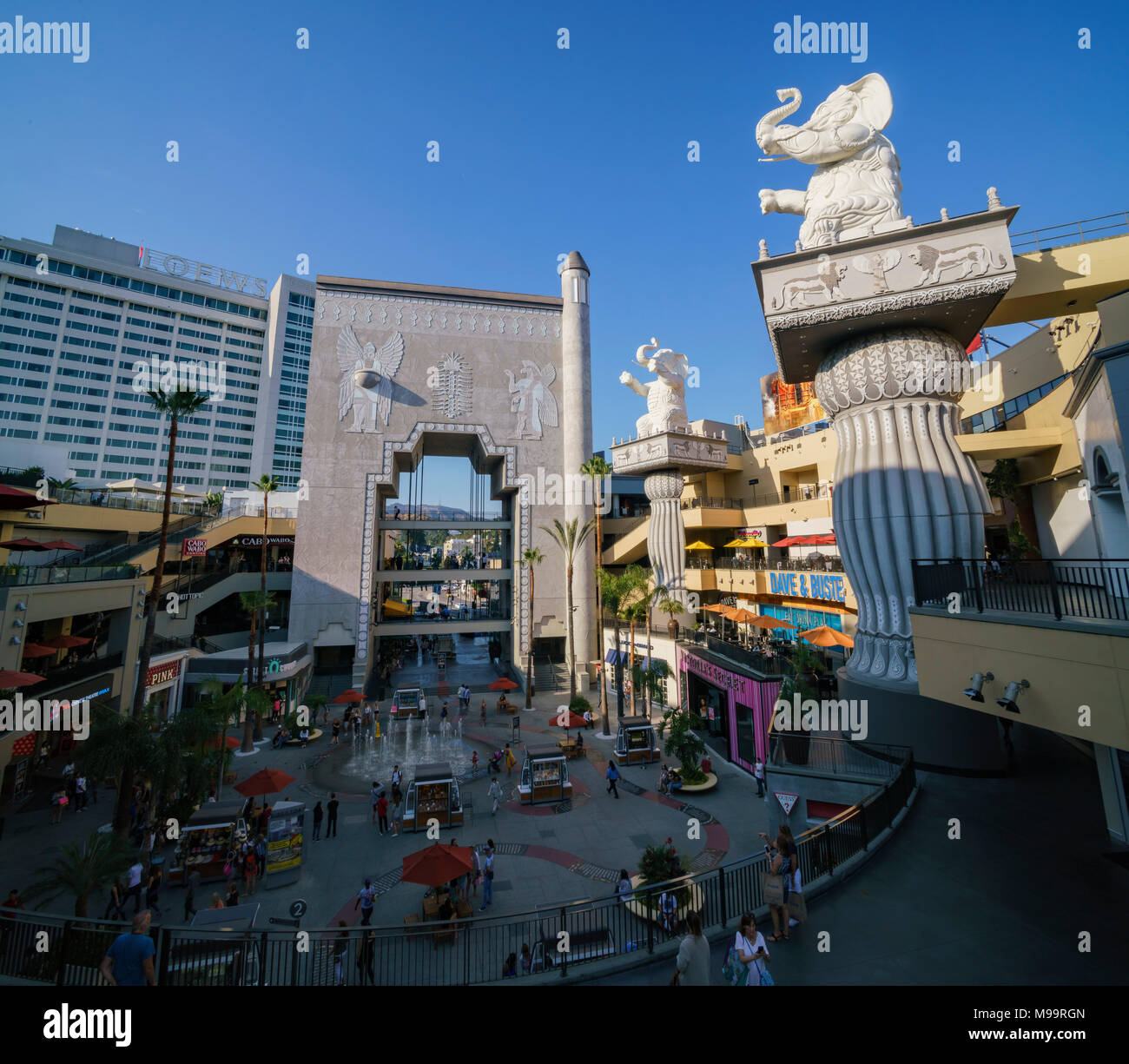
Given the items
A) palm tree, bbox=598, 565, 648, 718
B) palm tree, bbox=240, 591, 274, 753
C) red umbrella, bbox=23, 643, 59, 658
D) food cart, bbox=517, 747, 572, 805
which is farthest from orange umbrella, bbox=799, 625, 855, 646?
red umbrella, bbox=23, 643, 59, 658

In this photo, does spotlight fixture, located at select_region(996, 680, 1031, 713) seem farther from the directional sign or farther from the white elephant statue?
the white elephant statue

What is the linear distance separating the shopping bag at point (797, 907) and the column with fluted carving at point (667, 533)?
2395 centimetres

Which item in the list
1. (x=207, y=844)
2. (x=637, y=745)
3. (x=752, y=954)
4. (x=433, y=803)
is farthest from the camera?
(x=637, y=745)

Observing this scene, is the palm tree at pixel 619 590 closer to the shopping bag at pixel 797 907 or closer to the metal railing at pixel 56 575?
the shopping bag at pixel 797 907

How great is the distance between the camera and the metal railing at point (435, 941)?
7215mm

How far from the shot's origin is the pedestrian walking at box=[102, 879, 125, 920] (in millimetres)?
11180

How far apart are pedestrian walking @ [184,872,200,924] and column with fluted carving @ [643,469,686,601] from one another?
24440 mm

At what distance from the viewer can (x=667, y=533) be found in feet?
105

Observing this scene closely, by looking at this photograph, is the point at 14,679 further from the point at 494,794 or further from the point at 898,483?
the point at 898,483

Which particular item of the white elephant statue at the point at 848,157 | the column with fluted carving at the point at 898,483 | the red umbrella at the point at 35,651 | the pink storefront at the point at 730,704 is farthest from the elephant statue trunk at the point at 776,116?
the red umbrella at the point at 35,651

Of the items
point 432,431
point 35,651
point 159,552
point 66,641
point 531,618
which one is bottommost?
point 66,641

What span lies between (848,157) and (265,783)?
84.8 ft

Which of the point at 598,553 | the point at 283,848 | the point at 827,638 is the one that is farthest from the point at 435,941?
the point at 598,553
